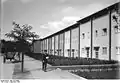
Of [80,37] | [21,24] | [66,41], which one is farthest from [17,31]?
[66,41]

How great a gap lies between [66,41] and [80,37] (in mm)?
1866

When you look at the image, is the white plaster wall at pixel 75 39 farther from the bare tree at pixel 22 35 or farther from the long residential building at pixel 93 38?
the bare tree at pixel 22 35

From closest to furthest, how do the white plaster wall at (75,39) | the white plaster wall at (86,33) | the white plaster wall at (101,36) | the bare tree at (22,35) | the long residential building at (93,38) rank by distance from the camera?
the bare tree at (22,35) < the long residential building at (93,38) < the white plaster wall at (101,36) < the white plaster wall at (86,33) < the white plaster wall at (75,39)

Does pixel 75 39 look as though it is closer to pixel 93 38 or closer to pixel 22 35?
pixel 93 38

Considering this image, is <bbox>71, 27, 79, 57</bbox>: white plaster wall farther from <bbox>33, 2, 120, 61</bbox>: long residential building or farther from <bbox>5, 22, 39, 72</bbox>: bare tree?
<bbox>5, 22, 39, 72</bbox>: bare tree

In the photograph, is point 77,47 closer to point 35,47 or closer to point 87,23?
point 87,23

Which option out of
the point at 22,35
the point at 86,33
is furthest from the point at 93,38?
the point at 22,35

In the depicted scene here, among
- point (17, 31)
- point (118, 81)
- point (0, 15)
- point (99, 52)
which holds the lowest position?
point (118, 81)

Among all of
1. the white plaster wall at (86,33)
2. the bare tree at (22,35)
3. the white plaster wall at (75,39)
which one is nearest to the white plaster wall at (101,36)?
the white plaster wall at (86,33)

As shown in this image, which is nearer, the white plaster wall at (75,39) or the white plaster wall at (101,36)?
the white plaster wall at (101,36)

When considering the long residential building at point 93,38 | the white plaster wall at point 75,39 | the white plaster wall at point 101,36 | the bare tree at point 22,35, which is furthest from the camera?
the white plaster wall at point 75,39

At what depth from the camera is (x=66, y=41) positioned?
10.7m

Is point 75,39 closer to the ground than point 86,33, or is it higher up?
closer to the ground

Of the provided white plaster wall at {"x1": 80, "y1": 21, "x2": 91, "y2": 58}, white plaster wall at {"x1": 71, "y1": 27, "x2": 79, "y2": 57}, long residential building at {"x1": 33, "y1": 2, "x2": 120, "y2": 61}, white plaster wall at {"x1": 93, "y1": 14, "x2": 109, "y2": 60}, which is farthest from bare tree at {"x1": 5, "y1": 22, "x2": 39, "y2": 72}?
white plaster wall at {"x1": 71, "y1": 27, "x2": 79, "y2": 57}
